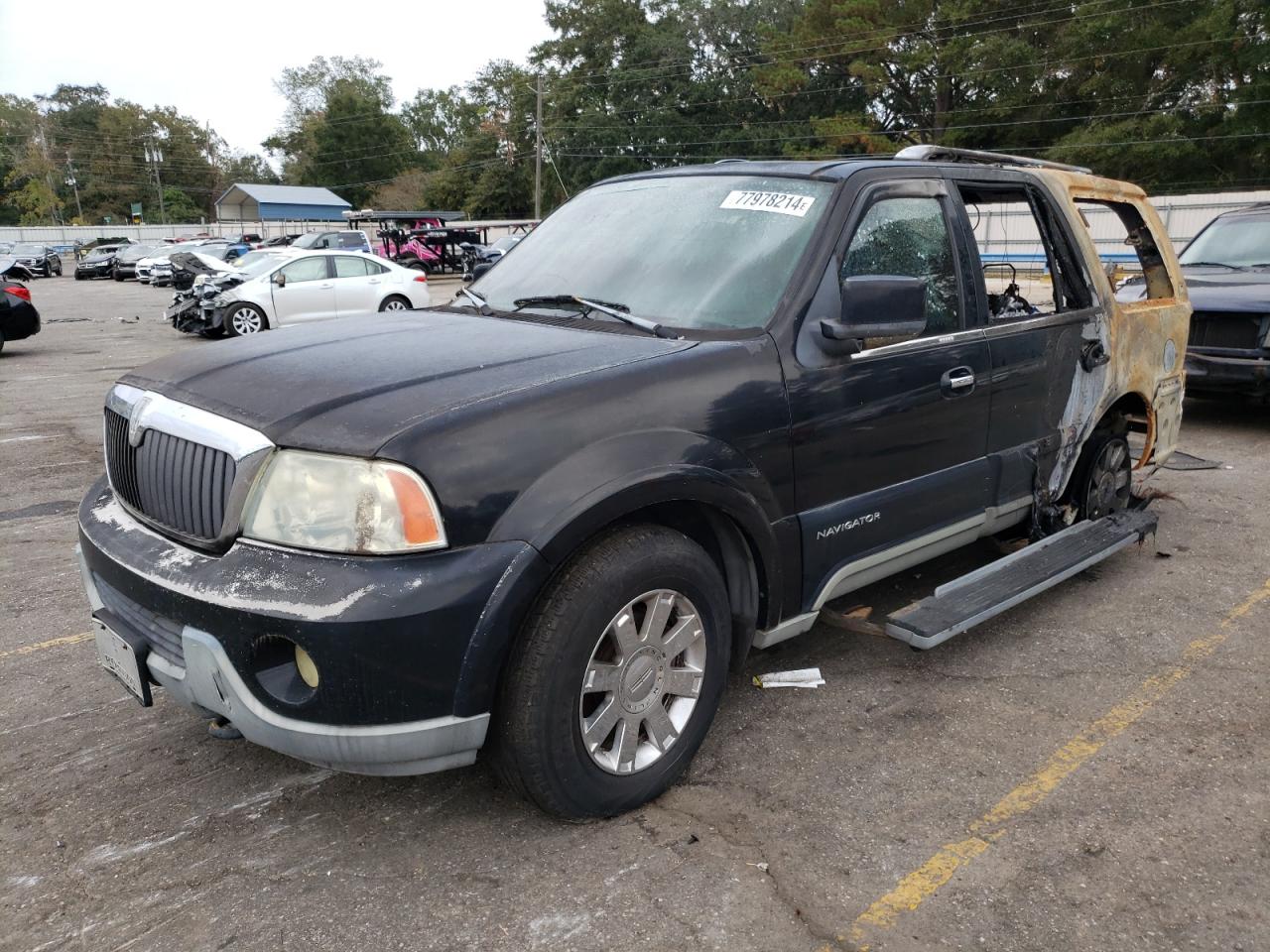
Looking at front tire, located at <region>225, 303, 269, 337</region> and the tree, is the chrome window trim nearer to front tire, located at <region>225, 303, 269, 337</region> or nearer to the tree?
front tire, located at <region>225, 303, 269, 337</region>

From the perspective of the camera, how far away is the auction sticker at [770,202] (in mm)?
3436

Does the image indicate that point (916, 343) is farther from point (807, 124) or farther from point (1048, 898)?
point (807, 124)

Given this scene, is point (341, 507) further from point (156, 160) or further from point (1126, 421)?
point (156, 160)

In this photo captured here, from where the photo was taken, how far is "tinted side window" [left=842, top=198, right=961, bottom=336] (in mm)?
3484

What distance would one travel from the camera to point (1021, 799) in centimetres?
296

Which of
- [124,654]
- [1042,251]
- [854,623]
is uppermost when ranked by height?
[1042,251]

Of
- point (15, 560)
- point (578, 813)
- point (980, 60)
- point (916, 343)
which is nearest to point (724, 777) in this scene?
point (578, 813)

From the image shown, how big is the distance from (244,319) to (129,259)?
28.4 m

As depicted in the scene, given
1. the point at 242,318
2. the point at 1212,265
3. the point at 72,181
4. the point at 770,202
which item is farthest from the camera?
the point at 72,181

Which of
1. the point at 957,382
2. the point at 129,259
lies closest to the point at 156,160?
the point at 129,259

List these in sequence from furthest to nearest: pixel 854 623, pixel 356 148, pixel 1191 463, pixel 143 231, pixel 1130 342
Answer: pixel 356 148
pixel 143 231
pixel 1191 463
pixel 1130 342
pixel 854 623

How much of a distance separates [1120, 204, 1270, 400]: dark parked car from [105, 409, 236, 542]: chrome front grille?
20.5 ft

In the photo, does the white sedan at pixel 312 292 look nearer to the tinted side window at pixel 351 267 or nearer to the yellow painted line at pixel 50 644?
the tinted side window at pixel 351 267

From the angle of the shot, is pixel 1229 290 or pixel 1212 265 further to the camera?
pixel 1212 265
